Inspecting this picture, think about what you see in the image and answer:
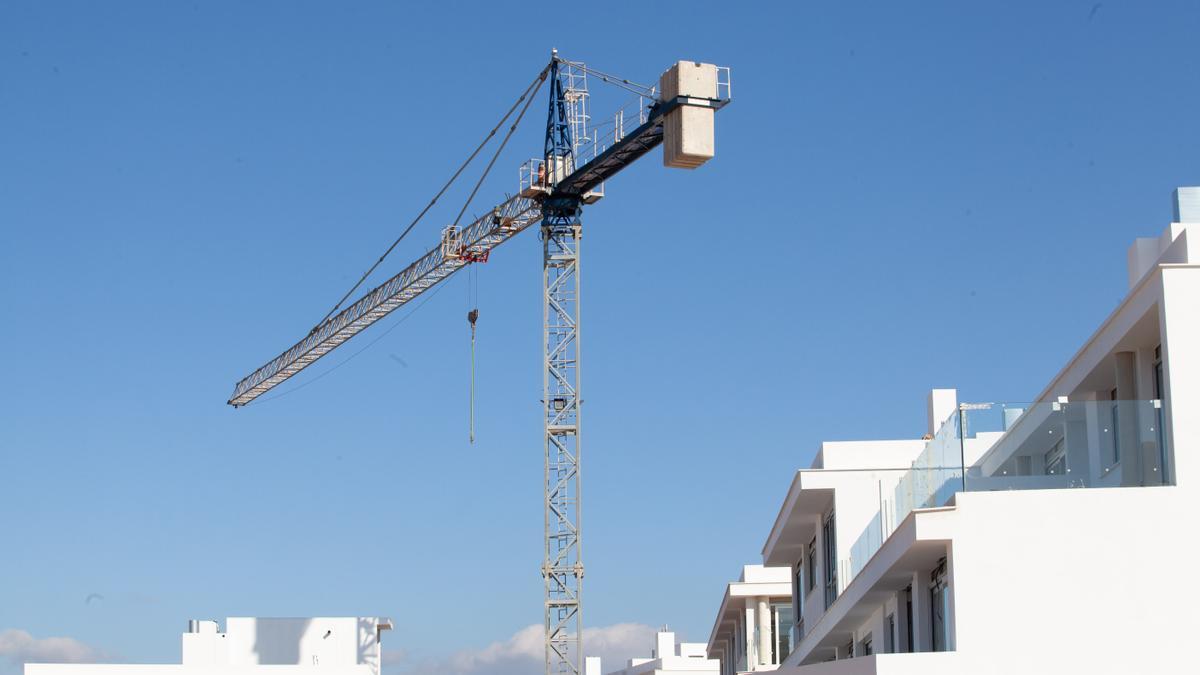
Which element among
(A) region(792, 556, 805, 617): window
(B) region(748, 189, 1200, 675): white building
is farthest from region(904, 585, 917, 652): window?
(A) region(792, 556, 805, 617): window

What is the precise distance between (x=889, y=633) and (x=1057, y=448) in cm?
903

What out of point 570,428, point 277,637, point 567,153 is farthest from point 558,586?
point 567,153

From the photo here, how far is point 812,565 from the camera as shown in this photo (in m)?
41.2

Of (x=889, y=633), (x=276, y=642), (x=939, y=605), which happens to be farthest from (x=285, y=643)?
(x=939, y=605)

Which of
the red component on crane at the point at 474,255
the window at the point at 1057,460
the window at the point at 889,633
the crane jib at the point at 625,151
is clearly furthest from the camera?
the red component on crane at the point at 474,255

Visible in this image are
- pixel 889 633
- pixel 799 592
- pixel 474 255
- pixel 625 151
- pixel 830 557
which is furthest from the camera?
pixel 474 255

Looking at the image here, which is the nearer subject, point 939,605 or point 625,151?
point 939,605

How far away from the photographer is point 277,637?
68812 millimetres

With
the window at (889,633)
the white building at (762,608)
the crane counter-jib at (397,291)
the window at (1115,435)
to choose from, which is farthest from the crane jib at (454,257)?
the window at (1115,435)

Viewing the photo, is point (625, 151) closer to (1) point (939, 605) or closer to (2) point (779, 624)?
(2) point (779, 624)

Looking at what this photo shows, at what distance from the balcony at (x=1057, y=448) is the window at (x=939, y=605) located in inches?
105

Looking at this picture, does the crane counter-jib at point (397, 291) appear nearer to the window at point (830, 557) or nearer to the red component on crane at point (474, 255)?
the red component on crane at point (474, 255)

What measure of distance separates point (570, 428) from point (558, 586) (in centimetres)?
650

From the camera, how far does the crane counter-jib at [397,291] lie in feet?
252
